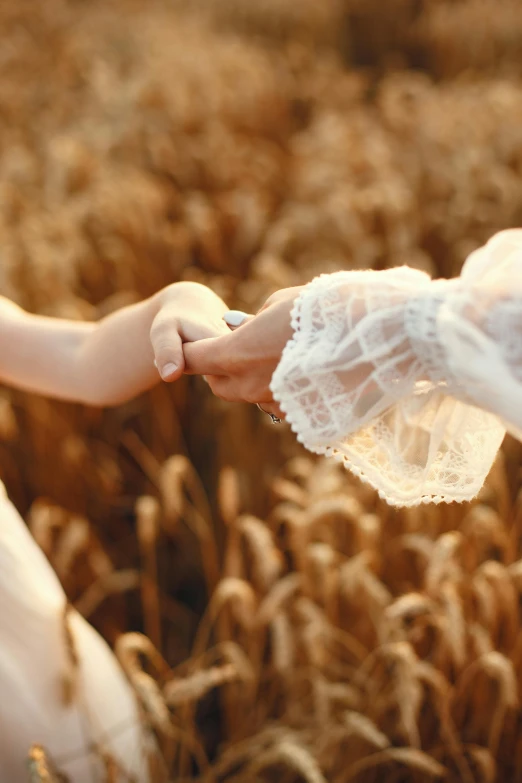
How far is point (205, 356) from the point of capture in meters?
0.72

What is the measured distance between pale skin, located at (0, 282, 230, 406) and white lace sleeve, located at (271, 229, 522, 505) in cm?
14

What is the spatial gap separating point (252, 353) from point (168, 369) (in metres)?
0.08

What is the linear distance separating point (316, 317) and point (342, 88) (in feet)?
10.8

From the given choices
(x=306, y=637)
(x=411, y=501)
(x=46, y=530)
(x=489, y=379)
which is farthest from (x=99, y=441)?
(x=489, y=379)

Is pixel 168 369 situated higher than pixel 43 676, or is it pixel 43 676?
pixel 168 369

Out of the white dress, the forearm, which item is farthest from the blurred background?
the forearm

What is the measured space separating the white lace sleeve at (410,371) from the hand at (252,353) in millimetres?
28

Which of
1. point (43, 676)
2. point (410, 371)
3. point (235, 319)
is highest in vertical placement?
point (235, 319)

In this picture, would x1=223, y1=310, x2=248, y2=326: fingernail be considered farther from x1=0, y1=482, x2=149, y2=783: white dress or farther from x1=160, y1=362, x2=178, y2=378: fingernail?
x1=0, y1=482, x2=149, y2=783: white dress

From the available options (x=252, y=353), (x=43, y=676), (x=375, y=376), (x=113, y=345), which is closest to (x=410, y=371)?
(x=375, y=376)

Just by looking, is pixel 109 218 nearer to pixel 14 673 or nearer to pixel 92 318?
pixel 92 318

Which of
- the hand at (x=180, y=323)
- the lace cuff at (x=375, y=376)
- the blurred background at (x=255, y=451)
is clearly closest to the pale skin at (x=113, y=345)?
the hand at (x=180, y=323)

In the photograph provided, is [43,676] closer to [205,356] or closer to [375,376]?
[205,356]

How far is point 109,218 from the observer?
2217mm
